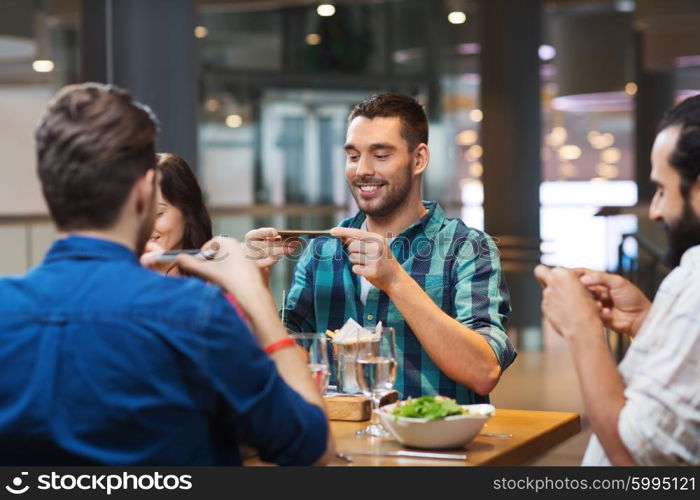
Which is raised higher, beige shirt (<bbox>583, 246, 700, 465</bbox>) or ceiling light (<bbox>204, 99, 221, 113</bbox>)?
ceiling light (<bbox>204, 99, 221, 113</bbox>)

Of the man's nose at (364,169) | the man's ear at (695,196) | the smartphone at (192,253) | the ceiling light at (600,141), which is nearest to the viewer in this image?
the smartphone at (192,253)

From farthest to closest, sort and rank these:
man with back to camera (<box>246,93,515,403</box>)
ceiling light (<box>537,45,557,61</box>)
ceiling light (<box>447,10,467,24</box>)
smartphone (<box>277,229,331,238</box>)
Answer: ceiling light (<box>537,45,557,61</box>) → ceiling light (<box>447,10,467,24</box>) → man with back to camera (<box>246,93,515,403</box>) → smartphone (<box>277,229,331,238</box>)

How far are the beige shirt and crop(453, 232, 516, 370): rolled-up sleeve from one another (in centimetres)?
94

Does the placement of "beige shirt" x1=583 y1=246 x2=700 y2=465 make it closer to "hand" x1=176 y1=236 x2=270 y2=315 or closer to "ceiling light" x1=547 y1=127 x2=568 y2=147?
"hand" x1=176 y1=236 x2=270 y2=315

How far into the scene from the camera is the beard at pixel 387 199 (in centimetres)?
325

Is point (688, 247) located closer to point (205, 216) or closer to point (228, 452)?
point (228, 452)

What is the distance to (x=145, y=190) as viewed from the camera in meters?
1.80

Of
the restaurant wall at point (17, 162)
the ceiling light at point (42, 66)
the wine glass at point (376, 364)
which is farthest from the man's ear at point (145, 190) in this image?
the ceiling light at point (42, 66)

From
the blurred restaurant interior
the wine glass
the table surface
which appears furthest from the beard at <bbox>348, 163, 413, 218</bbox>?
the blurred restaurant interior

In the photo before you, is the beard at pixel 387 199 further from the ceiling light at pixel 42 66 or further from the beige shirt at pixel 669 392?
the ceiling light at pixel 42 66

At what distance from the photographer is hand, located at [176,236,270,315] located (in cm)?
192

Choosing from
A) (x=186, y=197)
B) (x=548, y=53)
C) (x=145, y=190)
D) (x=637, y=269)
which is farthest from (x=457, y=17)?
(x=145, y=190)

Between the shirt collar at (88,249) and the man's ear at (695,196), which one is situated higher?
the man's ear at (695,196)

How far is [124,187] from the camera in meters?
1.77
